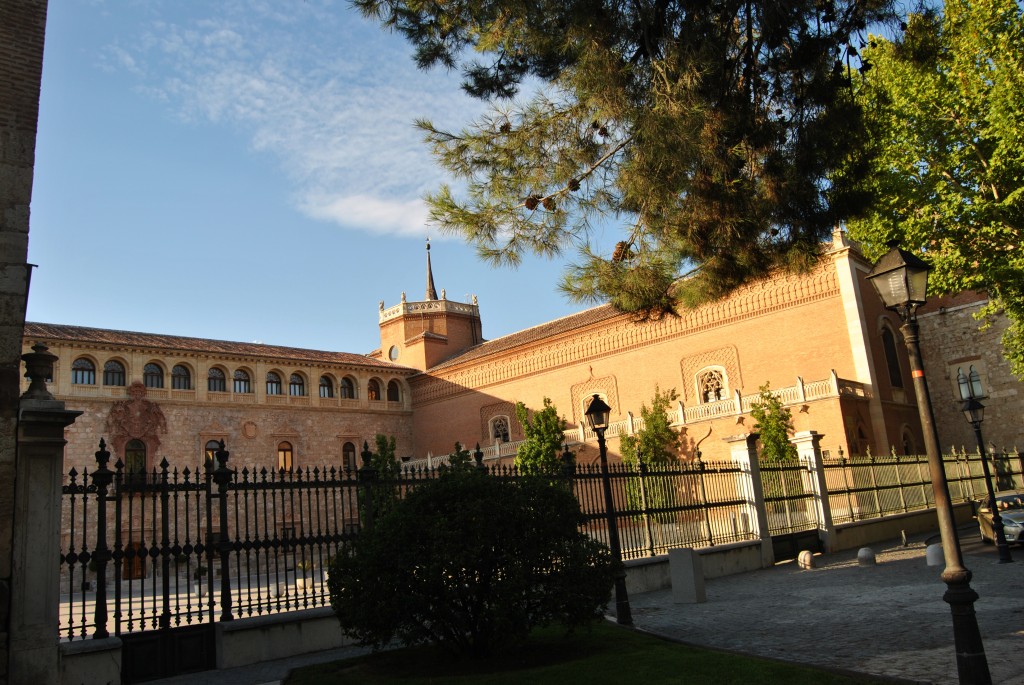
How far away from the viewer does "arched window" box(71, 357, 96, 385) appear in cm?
3098

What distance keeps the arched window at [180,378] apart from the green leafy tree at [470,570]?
29312 millimetres

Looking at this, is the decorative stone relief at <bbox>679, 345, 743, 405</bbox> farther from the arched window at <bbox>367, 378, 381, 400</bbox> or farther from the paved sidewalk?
the arched window at <bbox>367, 378, 381, 400</bbox>

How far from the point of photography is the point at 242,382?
35969 millimetres

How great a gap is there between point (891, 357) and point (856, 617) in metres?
21.8

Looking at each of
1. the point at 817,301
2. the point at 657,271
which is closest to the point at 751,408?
the point at 817,301

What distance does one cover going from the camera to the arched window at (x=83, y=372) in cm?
3098

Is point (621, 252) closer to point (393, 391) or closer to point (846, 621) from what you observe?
point (846, 621)

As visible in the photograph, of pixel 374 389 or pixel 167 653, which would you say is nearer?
pixel 167 653

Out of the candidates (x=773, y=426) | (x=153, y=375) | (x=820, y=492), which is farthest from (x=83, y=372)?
(x=820, y=492)

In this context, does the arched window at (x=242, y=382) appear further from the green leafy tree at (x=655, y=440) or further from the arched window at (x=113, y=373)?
the green leafy tree at (x=655, y=440)

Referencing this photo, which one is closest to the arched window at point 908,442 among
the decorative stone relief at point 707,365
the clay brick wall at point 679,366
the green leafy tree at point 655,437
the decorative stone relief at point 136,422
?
the clay brick wall at point 679,366

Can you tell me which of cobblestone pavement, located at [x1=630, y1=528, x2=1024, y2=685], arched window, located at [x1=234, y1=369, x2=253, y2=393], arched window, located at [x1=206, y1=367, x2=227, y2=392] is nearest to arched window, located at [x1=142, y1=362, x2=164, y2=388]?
arched window, located at [x1=206, y1=367, x2=227, y2=392]

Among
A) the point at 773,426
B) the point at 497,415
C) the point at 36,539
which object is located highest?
the point at 497,415

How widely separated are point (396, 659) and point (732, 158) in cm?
576
